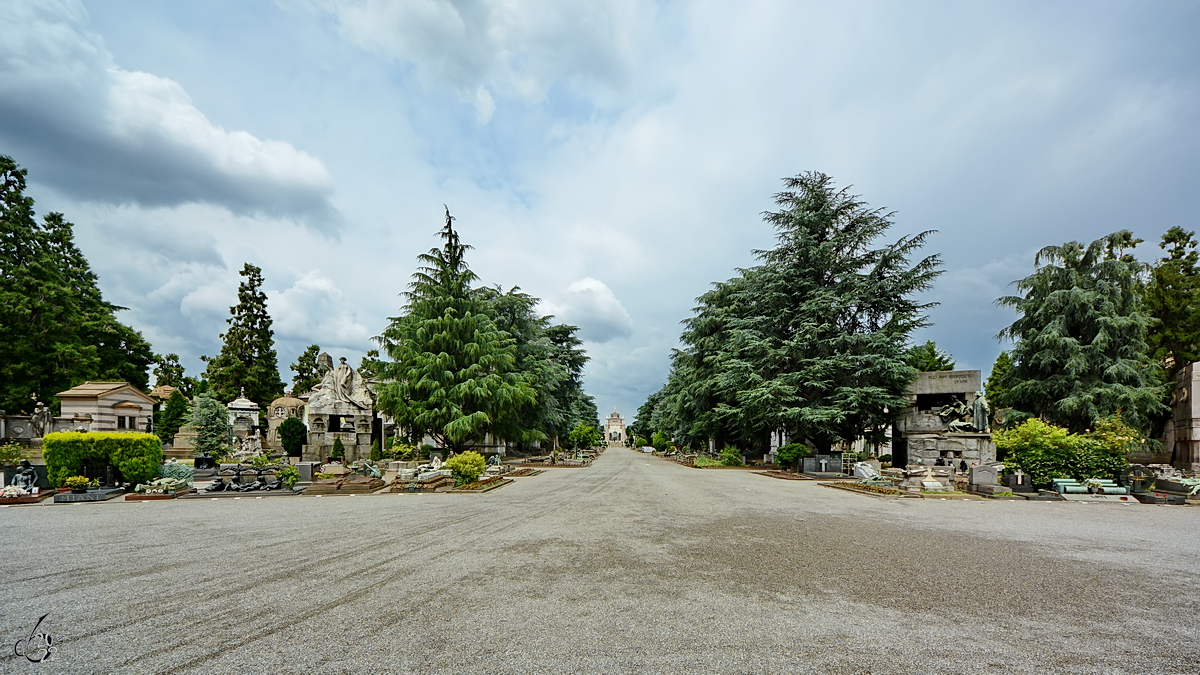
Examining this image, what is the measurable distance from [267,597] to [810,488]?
1462 centimetres

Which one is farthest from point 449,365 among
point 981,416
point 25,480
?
point 981,416

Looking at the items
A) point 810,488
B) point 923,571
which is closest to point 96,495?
point 923,571

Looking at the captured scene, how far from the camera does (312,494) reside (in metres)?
13.3

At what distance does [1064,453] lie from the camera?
13.9 m

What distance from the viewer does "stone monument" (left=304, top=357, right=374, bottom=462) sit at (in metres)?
25.0

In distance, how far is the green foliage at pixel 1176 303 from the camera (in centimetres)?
2425

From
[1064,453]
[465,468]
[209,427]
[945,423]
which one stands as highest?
[945,423]

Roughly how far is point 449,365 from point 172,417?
22558 mm

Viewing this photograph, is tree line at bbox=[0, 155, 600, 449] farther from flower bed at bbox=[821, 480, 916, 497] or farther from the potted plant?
flower bed at bbox=[821, 480, 916, 497]

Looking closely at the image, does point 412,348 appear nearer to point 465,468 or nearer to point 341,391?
point 341,391

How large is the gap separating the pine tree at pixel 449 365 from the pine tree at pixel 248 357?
92.1 feet

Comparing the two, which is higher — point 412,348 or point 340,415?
point 412,348

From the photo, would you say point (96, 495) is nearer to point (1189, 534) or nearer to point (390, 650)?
point (390, 650)

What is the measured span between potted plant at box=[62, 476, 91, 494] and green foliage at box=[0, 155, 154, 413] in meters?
24.1
